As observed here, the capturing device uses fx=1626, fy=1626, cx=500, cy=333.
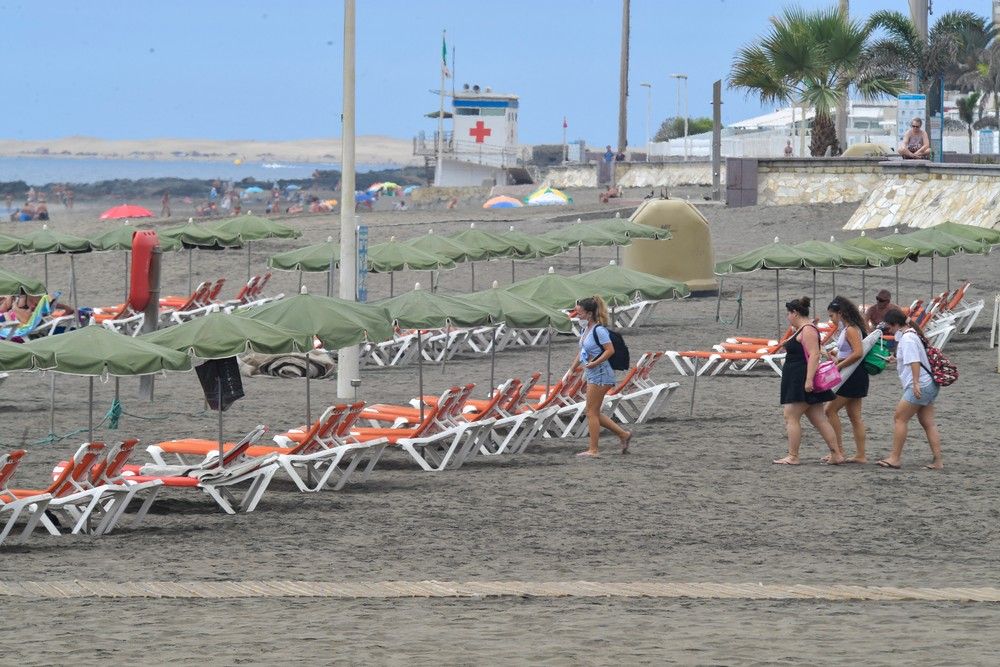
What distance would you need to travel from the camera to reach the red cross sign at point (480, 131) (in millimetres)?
78250

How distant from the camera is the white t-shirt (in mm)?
11414

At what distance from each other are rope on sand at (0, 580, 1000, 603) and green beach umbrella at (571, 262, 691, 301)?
968 cm

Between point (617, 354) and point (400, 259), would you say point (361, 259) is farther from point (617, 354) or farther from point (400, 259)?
point (617, 354)

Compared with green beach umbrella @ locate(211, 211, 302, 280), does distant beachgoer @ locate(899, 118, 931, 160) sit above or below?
above

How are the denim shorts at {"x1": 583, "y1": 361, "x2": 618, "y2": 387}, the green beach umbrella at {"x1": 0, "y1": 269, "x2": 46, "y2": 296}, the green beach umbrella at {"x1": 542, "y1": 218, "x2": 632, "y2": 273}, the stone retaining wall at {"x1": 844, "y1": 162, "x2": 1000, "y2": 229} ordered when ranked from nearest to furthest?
the denim shorts at {"x1": 583, "y1": 361, "x2": 618, "y2": 387}, the green beach umbrella at {"x1": 0, "y1": 269, "x2": 46, "y2": 296}, the green beach umbrella at {"x1": 542, "y1": 218, "x2": 632, "y2": 273}, the stone retaining wall at {"x1": 844, "y1": 162, "x2": 1000, "y2": 229}

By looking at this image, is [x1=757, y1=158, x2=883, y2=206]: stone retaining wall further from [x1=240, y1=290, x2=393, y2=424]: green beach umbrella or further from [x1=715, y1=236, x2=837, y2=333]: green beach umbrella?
[x1=240, y1=290, x2=393, y2=424]: green beach umbrella

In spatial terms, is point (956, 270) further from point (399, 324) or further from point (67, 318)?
point (399, 324)

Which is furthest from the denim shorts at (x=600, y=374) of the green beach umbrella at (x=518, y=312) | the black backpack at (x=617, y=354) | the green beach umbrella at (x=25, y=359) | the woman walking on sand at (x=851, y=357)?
the green beach umbrella at (x=25, y=359)

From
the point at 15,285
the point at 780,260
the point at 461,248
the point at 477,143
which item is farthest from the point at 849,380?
the point at 477,143

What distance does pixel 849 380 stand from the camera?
38.9 ft

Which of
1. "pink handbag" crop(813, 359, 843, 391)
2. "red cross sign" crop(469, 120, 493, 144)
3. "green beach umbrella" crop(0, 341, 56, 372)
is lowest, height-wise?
"pink handbag" crop(813, 359, 843, 391)

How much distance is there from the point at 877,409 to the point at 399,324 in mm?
5028

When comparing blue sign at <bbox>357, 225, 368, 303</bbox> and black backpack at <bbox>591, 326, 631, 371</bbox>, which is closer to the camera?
black backpack at <bbox>591, 326, 631, 371</bbox>

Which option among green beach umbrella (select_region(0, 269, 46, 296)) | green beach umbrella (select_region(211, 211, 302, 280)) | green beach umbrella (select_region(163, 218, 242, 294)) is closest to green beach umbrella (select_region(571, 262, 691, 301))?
green beach umbrella (select_region(0, 269, 46, 296))
